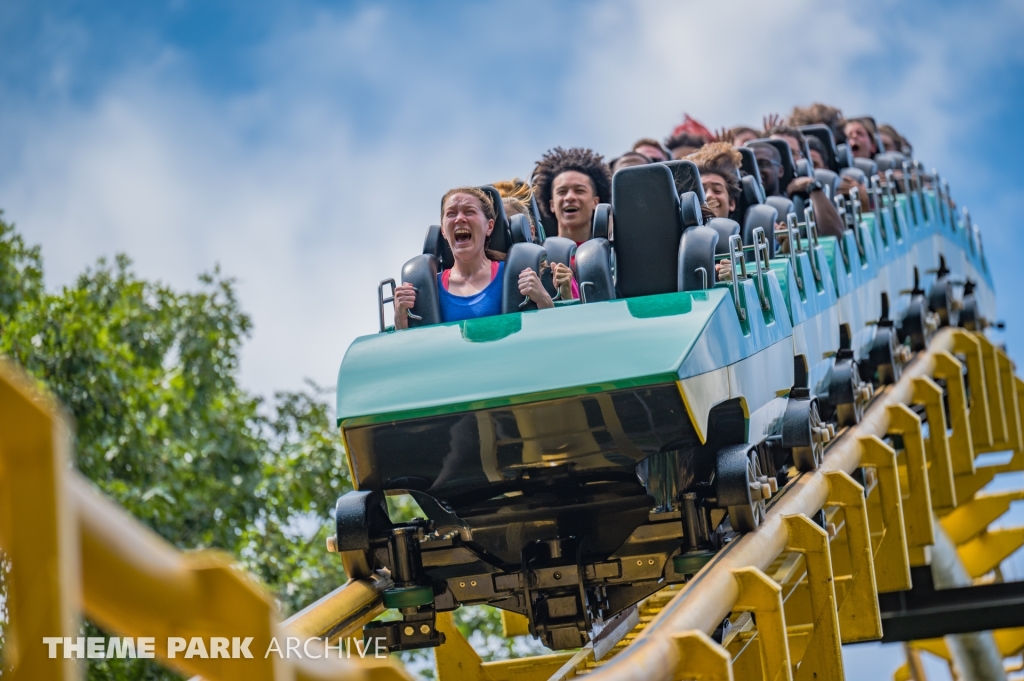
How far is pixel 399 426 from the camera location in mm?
3939

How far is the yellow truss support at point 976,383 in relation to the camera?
27.1 ft

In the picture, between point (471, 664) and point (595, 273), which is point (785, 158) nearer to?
point (595, 273)

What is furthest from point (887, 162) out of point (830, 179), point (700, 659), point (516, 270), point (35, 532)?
point (35, 532)

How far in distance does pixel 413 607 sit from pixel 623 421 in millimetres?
1152

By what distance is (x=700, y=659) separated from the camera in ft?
9.92

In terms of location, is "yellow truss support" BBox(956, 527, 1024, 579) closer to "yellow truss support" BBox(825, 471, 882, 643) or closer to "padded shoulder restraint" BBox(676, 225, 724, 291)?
"yellow truss support" BBox(825, 471, 882, 643)

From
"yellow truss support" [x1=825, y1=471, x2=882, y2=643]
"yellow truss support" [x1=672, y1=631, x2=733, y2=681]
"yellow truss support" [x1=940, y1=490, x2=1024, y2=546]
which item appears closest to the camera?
"yellow truss support" [x1=672, y1=631, x2=733, y2=681]

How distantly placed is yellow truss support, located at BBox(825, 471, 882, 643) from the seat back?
1.51 metres

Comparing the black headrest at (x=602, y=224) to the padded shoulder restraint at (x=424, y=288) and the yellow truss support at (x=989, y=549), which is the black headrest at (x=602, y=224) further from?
→ the yellow truss support at (x=989, y=549)

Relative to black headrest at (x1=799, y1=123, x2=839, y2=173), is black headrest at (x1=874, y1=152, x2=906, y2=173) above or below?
above

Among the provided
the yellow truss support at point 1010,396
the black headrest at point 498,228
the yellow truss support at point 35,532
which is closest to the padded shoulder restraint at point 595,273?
the black headrest at point 498,228

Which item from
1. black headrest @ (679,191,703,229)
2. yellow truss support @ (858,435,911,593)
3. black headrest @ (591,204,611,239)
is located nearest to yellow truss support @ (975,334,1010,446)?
yellow truss support @ (858,435,911,593)

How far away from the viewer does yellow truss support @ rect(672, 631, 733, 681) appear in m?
3.00

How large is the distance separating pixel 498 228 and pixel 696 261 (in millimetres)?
910
